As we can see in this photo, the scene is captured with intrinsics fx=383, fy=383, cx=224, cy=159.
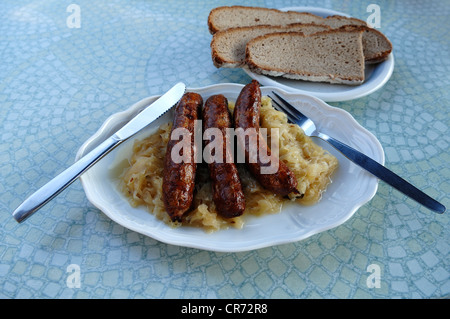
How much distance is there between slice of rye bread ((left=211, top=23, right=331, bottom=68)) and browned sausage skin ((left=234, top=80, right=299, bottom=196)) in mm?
756

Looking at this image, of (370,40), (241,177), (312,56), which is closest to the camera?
(241,177)

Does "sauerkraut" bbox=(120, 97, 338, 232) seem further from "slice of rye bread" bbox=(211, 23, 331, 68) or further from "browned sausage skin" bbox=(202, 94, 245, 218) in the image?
"slice of rye bread" bbox=(211, 23, 331, 68)

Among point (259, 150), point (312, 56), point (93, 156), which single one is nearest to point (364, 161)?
point (259, 150)

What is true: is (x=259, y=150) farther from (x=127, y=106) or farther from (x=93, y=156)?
(x=127, y=106)

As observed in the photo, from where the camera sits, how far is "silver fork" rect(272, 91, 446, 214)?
1.84m

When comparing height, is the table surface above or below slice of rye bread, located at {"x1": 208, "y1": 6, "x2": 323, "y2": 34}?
below

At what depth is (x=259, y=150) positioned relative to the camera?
1.95 metres

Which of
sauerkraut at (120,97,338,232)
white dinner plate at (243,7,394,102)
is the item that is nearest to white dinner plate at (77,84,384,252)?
sauerkraut at (120,97,338,232)

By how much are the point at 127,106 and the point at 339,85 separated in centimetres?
155

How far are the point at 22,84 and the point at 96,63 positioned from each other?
0.58m

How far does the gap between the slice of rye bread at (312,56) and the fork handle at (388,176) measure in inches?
33.0

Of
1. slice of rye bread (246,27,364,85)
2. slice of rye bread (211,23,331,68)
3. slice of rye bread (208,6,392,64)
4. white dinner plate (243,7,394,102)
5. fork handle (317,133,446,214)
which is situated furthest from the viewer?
slice of rye bread (208,6,392,64)

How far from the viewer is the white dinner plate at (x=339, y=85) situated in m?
2.61

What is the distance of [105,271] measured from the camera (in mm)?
1767
